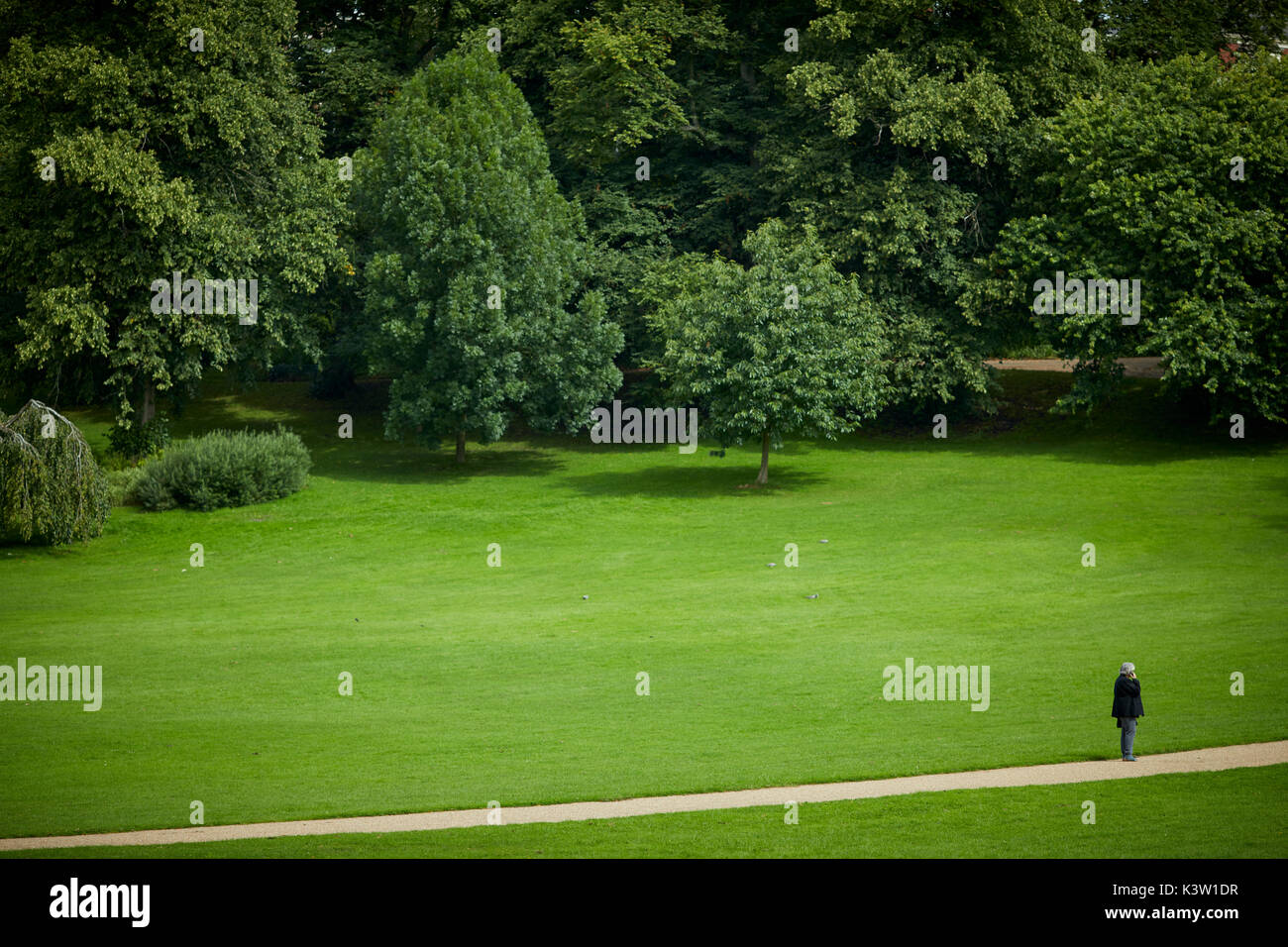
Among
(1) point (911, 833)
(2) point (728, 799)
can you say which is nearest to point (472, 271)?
(2) point (728, 799)

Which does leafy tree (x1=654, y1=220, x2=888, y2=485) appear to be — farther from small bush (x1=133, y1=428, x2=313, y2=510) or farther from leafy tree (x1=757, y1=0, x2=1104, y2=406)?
small bush (x1=133, y1=428, x2=313, y2=510)

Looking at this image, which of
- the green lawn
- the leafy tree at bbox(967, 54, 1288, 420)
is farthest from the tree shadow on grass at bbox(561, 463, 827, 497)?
the leafy tree at bbox(967, 54, 1288, 420)

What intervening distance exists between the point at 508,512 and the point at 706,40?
2498cm

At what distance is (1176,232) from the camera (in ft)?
151

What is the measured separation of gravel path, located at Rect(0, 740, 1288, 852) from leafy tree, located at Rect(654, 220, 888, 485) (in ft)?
85.1

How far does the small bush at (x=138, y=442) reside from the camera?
47.1 meters

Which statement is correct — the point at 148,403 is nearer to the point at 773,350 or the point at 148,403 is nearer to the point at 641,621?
the point at 773,350

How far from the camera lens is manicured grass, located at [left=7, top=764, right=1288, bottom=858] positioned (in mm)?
14727

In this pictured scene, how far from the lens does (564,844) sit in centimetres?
1518

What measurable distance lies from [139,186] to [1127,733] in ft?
123

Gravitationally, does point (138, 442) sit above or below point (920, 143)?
below

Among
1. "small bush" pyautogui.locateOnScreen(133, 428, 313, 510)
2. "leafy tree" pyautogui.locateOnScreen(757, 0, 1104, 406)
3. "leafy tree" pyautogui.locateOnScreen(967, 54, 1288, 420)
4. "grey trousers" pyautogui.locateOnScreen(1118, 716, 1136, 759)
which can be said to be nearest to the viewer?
"grey trousers" pyautogui.locateOnScreen(1118, 716, 1136, 759)

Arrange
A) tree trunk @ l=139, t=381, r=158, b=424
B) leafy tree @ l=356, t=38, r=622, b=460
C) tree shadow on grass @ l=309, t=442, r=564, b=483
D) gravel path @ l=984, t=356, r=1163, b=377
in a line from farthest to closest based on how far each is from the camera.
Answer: gravel path @ l=984, t=356, r=1163, b=377
tree shadow on grass @ l=309, t=442, r=564, b=483
tree trunk @ l=139, t=381, r=158, b=424
leafy tree @ l=356, t=38, r=622, b=460

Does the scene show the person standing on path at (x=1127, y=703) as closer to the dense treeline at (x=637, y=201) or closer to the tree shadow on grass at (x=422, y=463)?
the dense treeline at (x=637, y=201)
